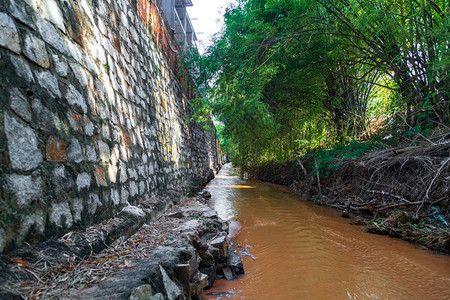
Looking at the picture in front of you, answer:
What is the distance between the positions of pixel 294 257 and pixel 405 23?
3.97m

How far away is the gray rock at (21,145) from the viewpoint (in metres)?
1.11

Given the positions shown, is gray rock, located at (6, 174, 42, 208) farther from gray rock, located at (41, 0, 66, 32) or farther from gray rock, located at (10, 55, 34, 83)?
gray rock, located at (41, 0, 66, 32)

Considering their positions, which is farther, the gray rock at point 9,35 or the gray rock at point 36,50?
the gray rock at point 36,50

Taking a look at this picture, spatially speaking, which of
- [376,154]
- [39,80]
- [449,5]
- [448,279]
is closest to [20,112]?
[39,80]

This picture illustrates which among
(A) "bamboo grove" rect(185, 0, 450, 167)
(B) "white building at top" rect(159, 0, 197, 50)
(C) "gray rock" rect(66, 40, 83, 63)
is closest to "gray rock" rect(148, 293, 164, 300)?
(C) "gray rock" rect(66, 40, 83, 63)

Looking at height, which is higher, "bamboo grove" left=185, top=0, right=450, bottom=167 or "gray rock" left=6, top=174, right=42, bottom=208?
"bamboo grove" left=185, top=0, right=450, bottom=167

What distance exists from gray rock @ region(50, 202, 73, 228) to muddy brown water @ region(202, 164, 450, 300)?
1087 mm

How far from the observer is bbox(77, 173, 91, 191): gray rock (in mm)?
1570

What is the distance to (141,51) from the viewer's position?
362 cm

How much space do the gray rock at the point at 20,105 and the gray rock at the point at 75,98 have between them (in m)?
0.36

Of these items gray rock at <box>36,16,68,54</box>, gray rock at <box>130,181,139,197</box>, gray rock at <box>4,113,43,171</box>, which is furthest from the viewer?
gray rock at <box>130,181,139,197</box>

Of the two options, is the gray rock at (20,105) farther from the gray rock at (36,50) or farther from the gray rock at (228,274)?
the gray rock at (228,274)

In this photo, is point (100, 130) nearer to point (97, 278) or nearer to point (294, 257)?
point (97, 278)

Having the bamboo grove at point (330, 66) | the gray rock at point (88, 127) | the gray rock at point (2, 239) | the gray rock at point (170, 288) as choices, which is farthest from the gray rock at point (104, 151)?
the bamboo grove at point (330, 66)
